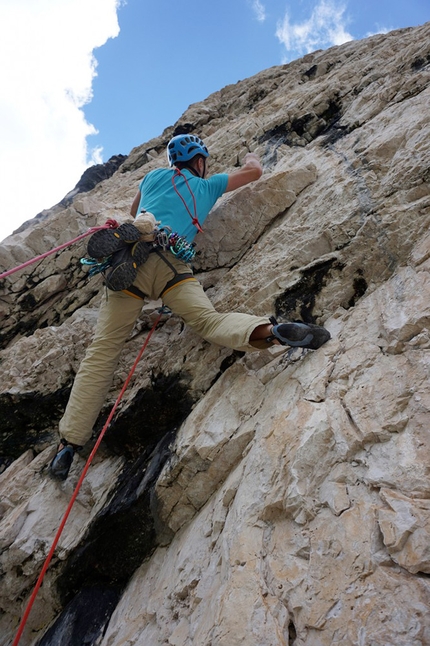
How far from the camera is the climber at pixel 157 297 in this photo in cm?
417

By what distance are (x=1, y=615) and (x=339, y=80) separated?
34.1 feet

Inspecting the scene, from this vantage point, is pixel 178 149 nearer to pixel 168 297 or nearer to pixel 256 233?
pixel 256 233

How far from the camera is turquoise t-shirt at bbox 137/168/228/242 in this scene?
4.67 metres

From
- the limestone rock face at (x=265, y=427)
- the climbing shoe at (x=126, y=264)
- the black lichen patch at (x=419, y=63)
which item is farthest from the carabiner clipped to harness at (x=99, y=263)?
the black lichen patch at (x=419, y=63)

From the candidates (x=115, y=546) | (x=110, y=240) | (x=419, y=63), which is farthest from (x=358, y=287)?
(x=419, y=63)

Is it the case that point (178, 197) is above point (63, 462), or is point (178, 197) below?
above

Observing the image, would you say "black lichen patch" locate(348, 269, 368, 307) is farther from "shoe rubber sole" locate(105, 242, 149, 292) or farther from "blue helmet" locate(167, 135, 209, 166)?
"blue helmet" locate(167, 135, 209, 166)

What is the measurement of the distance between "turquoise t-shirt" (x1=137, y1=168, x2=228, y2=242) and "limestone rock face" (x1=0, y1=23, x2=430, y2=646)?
0.66m

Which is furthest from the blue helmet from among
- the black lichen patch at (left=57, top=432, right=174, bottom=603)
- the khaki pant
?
the black lichen patch at (left=57, top=432, right=174, bottom=603)

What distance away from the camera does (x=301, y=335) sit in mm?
3316

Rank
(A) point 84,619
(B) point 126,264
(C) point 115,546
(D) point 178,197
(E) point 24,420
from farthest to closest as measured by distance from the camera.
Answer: (E) point 24,420
(D) point 178,197
(B) point 126,264
(C) point 115,546
(A) point 84,619

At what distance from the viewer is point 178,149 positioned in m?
5.27

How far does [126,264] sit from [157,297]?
2.22 feet

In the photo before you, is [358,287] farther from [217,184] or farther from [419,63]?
[419,63]
